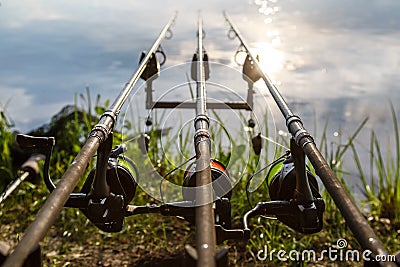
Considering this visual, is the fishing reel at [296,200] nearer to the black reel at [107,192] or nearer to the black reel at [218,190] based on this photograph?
the black reel at [218,190]

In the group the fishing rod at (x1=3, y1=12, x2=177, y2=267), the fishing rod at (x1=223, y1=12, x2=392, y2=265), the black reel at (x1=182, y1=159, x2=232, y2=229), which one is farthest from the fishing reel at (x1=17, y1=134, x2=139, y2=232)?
the fishing rod at (x1=223, y1=12, x2=392, y2=265)

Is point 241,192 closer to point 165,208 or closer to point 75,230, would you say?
point 75,230

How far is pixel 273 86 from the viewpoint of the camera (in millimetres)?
1854

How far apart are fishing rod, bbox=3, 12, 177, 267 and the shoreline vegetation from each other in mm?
879

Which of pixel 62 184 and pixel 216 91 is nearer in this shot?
pixel 62 184

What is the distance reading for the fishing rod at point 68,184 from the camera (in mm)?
993

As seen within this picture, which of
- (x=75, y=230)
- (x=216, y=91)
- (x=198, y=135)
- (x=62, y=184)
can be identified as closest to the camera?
(x=62, y=184)

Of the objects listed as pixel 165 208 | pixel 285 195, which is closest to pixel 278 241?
pixel 285 195

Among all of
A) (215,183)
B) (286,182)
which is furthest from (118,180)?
(286,182)

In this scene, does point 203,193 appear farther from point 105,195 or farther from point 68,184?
point 105,195

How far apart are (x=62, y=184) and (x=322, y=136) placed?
271 centimetres

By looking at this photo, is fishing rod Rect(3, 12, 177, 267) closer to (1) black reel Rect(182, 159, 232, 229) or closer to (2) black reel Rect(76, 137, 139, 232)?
(2) black reel Rect(76, 137, 139, 232)

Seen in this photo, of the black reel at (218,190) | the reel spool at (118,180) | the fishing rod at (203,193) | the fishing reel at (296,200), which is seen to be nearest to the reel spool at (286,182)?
the fishing reel at (296,200)

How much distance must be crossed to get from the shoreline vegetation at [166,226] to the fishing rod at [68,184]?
88 centimetres
